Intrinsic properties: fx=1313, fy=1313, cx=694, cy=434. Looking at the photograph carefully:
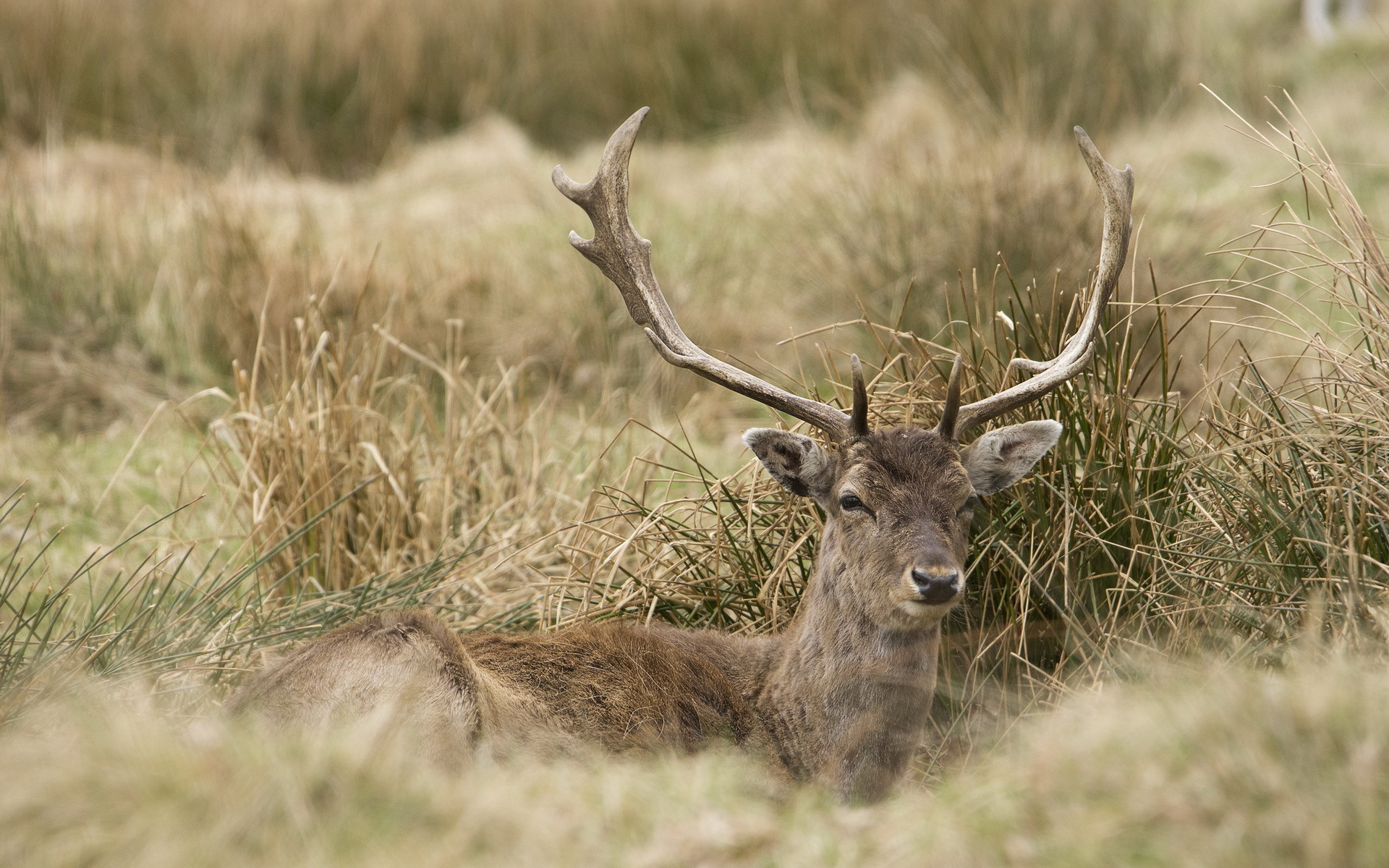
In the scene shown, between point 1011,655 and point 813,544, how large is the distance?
841mm

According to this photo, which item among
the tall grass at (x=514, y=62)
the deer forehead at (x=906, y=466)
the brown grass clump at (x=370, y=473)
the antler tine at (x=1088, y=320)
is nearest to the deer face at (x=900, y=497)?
the deer forehead at (x=906, y=466)

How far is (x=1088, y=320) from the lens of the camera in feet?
14.2

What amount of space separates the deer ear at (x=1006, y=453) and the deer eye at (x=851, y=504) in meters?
0.37

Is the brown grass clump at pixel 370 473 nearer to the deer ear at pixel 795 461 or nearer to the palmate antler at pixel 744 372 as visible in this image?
the palmate antler at pixel 744 372

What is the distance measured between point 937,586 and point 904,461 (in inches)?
18.9

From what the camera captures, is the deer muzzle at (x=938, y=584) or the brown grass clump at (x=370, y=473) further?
the brown grass clump at (x=370, y=473)

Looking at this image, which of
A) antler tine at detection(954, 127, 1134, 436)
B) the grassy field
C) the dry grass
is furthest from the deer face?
the dry grass

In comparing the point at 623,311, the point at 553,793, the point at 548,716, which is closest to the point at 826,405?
the point at 548,716

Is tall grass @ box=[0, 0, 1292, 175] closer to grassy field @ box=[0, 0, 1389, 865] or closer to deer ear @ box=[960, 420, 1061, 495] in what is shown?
grassy field @ box=[0, 0, 1389, 865]

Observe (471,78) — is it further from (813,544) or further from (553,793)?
(553,793)

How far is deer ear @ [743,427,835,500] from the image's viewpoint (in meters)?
4.14

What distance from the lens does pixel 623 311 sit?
8.39m

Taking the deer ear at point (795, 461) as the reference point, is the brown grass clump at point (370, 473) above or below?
below

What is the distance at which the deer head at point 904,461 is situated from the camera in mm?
3850
